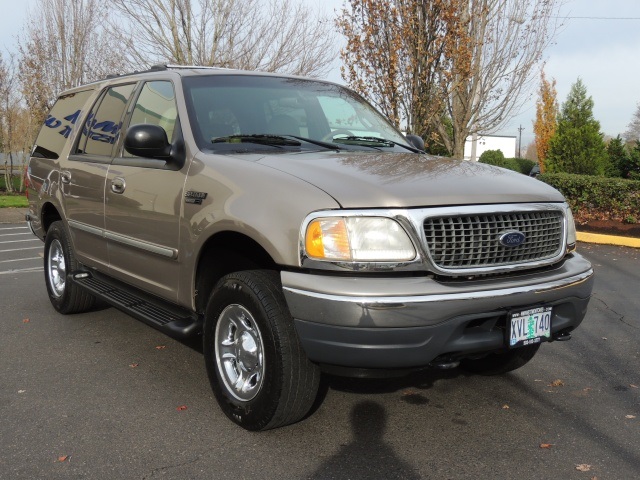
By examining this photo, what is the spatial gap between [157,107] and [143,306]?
1360mm

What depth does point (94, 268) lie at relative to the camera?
17.1ft

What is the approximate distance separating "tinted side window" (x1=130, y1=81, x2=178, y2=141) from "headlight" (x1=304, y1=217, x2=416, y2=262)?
5.28 ft

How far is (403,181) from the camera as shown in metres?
3.25

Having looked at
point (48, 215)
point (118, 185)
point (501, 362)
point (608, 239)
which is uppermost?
point (118, 185)

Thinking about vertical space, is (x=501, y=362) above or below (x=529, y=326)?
below

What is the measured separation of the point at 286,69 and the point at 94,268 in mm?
14663

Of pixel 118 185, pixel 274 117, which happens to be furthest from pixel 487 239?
pixel 118 185

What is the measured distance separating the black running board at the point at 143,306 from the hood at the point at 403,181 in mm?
1110

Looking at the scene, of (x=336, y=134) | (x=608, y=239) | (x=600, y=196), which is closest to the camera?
(x=336, y=134)

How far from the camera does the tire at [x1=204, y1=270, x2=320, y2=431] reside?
3203 millimetres

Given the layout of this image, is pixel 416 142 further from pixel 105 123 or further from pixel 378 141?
pixel 105 123

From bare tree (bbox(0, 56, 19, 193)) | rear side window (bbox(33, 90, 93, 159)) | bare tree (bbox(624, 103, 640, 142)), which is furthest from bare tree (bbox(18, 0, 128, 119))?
bare tree (bbox(624, 103, 640, 142))

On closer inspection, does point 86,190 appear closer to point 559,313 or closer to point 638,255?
point 559,313

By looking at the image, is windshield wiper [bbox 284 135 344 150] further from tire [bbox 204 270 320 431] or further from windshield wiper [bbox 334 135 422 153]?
tire [bbox 204 270 320 431]
